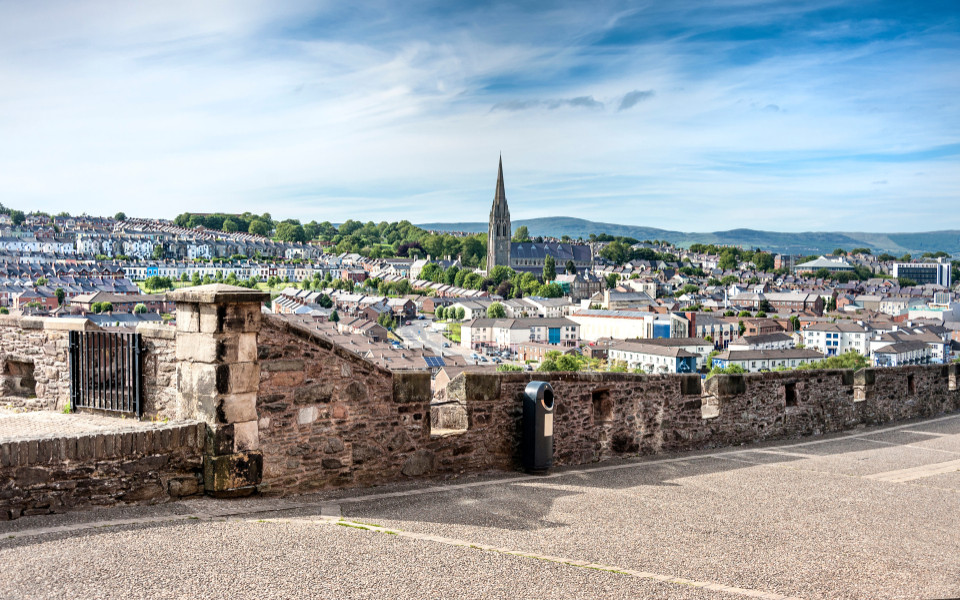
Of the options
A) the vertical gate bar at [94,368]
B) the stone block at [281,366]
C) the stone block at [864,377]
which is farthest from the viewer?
the stone block at [864,377]

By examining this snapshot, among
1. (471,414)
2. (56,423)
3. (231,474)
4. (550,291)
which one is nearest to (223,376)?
(231,474)

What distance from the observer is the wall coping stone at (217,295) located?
572cm

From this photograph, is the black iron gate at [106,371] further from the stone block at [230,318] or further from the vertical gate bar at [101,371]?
the stone block at [230,318]

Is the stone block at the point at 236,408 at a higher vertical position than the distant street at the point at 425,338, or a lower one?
higher

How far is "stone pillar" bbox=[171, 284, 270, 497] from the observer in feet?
18.9

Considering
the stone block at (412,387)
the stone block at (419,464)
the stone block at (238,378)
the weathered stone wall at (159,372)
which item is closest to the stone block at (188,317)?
the weathered stone wall at (159,372)

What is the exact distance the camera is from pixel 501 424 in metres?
7.43

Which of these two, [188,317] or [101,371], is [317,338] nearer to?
[188,317]

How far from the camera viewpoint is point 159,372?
623 centimetres

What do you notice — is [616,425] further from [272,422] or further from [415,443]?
[272,422]

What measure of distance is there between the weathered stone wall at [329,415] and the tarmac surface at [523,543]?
24 centimetres

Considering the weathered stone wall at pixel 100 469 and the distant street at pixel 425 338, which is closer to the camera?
the weathered stone wall at pixel 100 469

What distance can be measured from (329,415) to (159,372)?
4.25 ft

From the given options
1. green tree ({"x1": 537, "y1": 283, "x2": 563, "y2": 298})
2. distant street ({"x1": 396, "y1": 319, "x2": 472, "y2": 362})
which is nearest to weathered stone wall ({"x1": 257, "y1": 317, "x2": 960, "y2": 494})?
distant street ({"x1": 396, "y1": 319, "x2": 472, "y2": 362})
